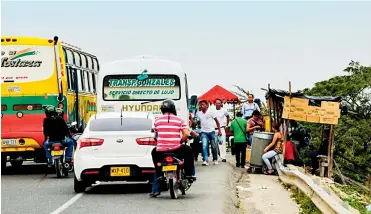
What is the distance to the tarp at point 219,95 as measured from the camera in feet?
129

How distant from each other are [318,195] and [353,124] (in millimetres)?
25520

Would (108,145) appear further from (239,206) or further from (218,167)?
(218,167)

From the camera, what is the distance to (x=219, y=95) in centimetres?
3988

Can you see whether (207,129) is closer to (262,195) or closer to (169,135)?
(262,195)

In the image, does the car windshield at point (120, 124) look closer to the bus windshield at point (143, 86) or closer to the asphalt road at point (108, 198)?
the asphalt road at point (108, 198)

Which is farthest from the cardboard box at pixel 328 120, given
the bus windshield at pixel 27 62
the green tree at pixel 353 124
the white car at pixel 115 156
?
the green tree at pixel 353 124

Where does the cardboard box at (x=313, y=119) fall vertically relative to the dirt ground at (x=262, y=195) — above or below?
above

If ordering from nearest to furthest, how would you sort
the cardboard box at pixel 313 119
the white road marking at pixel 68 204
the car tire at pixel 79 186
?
1. the white road marking at pixel 68 204
2. the car tire at pixel 79 186
3. the cardboard box at pixel 313 119

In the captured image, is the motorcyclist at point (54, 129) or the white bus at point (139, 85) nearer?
the motorcyclist at point (54, 129)

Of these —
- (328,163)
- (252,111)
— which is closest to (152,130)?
(328,163)

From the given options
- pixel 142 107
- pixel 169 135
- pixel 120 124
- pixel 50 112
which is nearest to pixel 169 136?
pixel 169 135

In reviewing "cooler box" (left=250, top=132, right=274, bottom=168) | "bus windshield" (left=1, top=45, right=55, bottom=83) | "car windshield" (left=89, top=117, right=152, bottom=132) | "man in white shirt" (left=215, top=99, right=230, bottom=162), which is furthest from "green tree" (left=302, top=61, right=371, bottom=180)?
"car windshield" (left=89, top=117, right=152, bottom=132)

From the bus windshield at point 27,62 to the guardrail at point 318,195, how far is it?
7.74m

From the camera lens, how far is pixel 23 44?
23.2 meters
